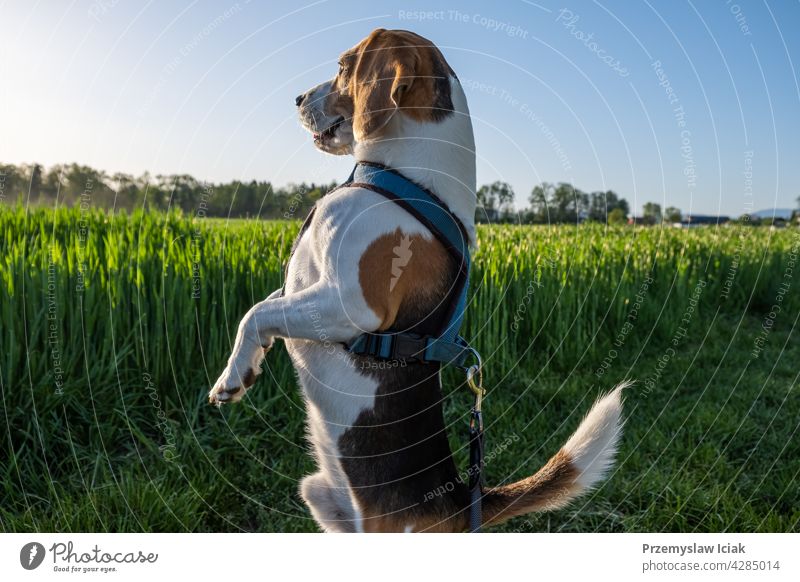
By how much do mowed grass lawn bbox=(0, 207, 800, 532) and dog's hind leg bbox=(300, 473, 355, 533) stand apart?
2.90 feet

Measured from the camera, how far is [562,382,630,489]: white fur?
7.29 feet

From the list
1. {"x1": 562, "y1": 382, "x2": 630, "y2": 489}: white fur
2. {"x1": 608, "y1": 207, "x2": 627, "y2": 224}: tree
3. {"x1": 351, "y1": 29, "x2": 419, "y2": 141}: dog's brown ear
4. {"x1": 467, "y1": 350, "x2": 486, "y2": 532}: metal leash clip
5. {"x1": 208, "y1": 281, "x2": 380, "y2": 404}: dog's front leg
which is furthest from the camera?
{"x1": 608, "y1": 207, "x2": 627, "y2": 224}: tree

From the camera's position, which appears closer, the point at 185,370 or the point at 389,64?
the point at 389,64

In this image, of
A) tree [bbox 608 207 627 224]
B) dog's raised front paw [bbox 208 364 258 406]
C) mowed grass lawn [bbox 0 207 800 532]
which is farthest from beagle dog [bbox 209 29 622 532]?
tree [bbox 608 207 627 224]

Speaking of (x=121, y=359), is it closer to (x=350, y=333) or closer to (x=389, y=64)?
(x=350, y=333)

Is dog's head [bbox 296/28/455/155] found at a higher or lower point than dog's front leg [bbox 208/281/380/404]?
higher

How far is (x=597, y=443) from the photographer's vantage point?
2.22 m


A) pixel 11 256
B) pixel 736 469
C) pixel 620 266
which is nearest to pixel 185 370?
pixel 11 256

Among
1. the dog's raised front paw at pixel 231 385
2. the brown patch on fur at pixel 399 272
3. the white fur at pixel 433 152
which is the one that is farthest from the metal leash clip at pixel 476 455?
the dog's raised front paw at pixel 231 385

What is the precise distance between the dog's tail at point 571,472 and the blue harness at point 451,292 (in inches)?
8.1

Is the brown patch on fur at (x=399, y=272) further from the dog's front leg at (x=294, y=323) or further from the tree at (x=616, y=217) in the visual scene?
the tree at (x=616, y=217)

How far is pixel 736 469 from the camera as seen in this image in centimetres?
380

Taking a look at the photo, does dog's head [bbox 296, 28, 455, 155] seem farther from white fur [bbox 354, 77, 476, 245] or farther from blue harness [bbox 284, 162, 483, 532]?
blue harness [bbox 284, 162, 483, 532]
